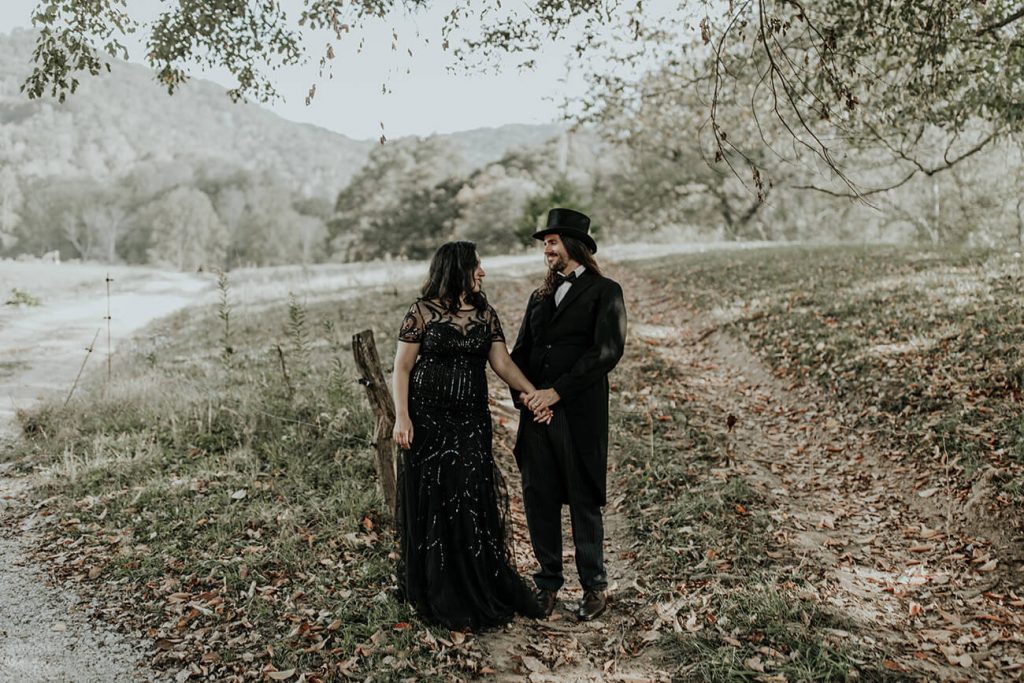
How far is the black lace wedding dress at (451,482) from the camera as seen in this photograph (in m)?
4.51

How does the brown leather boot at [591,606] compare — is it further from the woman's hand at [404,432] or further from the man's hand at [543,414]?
the woman's hand at [404,432]

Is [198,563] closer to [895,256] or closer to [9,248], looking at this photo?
[895,256]

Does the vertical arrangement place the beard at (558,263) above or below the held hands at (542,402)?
above

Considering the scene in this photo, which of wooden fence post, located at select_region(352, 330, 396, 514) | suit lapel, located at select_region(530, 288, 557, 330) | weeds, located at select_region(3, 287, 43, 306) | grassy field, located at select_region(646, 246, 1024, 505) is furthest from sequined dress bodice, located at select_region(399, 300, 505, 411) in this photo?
weeds, located at select_region(3, 287, 43, 306)

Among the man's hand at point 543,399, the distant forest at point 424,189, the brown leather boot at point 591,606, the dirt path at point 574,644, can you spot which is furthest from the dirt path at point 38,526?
the distant forest at point 424,189

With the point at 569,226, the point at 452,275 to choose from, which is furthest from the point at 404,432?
the point at 569,226

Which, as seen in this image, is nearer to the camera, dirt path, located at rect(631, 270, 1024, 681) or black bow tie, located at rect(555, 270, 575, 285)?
dirt path, located at rect(631, 270, 1024, 681)

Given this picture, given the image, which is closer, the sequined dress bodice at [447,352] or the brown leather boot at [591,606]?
the sequined dress bodice at [447,352]

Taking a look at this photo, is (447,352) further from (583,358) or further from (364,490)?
(364,490)

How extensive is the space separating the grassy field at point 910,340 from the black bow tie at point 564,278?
3802 millimetres

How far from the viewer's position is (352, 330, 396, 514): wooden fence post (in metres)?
5.46

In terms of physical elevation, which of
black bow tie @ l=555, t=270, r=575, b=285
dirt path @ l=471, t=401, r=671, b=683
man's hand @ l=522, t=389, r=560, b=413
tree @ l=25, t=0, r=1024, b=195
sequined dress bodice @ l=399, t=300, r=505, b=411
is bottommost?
dirt path @ l=471, t=401, r=671, b=683

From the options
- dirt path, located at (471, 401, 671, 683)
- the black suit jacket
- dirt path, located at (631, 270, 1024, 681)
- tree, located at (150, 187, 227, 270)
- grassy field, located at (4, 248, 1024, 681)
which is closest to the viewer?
dirt path, located at (471, 401, 671, 683)

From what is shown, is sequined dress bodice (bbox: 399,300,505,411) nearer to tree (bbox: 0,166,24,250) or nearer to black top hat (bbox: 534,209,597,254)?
black top hat (bbox: 534,209,597,254)
